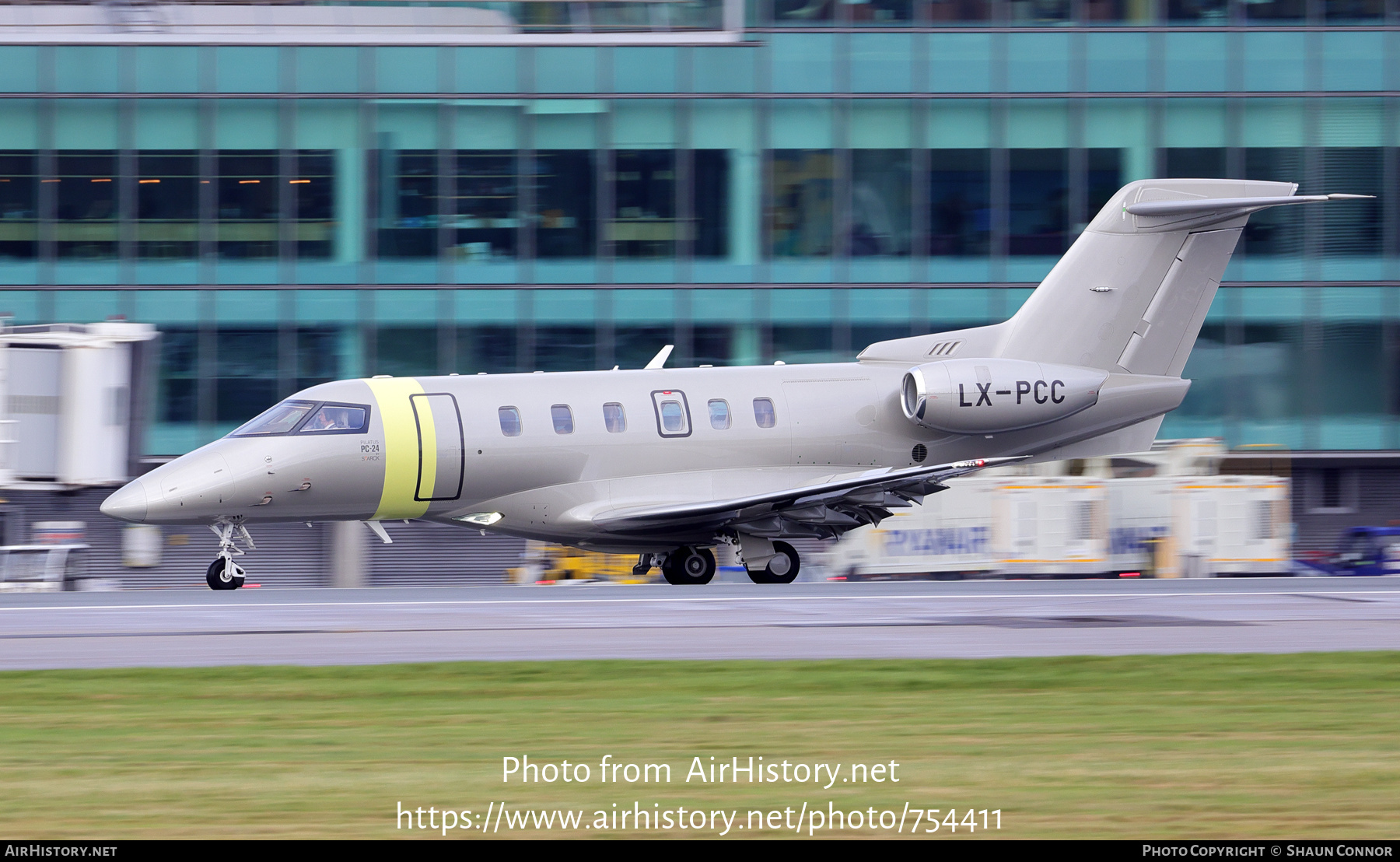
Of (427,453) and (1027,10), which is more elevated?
(1027,10)

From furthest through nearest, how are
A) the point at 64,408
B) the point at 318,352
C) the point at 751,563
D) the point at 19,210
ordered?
the point at 318,352
the point at 19,210
the point at 64,408
the point at 751,563

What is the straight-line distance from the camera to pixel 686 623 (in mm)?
16484

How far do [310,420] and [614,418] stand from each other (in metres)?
4.01

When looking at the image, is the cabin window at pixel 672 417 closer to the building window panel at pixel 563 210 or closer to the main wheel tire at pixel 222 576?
the main wheel tire at pixel 222 576

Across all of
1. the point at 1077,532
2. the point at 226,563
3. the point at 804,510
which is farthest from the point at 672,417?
the point at 1077,532

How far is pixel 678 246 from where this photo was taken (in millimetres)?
36750

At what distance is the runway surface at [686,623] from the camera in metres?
14.2

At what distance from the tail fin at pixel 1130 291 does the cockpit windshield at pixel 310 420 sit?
7.56m

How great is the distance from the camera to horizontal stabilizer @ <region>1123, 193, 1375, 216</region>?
938 inches

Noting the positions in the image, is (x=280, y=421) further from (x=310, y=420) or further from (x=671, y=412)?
(x=671, y=412)

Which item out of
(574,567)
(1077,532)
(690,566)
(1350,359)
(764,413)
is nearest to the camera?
(764,413)

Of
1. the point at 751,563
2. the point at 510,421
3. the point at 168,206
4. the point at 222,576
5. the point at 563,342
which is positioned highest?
the point at 168,206

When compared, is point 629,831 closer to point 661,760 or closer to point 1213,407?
point 661,760

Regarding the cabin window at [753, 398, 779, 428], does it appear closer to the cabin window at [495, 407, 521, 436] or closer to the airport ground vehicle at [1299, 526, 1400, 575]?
the cabin window at [495, 407, 521, 436]
